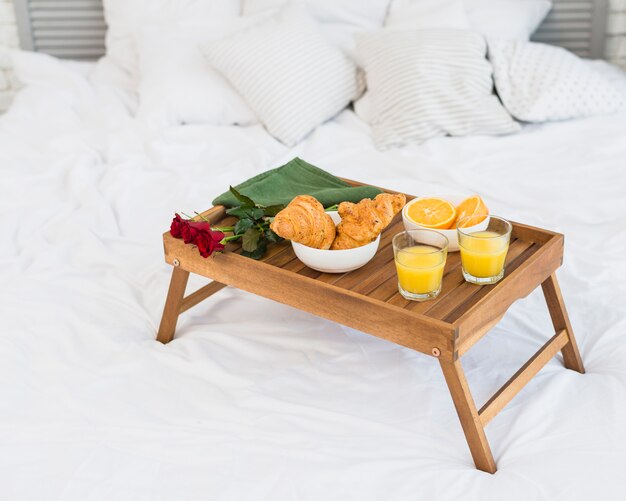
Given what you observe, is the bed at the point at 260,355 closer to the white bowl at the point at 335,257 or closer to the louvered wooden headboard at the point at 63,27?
the white bowl at the point at 335,257

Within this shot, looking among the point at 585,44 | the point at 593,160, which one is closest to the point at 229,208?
the point at 593,160

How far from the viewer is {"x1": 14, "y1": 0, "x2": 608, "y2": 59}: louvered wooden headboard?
10.4 feet

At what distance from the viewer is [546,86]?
2557 millimetres

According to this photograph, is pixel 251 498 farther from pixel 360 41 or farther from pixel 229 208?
pixel 360 41

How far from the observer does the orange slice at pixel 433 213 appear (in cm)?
162

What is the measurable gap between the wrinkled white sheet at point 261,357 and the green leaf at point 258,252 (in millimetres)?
225

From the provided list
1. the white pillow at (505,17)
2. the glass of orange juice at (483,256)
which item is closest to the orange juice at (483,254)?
the glass of orange juice at (483,256)

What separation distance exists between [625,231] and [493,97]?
76 cm

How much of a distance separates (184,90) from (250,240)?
124 cm

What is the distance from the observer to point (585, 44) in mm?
3199

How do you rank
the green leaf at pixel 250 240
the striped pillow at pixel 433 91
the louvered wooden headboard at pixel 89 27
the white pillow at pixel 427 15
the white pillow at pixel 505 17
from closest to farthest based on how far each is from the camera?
the green leaf at pixel 250 240
the striped pillow at pixel 433 91
the white pillow at pixel 427 15
the white pillow at pixel 505 17
the louvered wooden headboard at pixel 89 27

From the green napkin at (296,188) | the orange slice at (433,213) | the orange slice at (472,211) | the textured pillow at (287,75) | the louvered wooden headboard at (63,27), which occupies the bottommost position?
the louvered wooden headboard at (63,27)

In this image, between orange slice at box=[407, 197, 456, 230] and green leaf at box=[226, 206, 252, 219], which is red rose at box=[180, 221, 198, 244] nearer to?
green leaf at box=[226, 206, 252, 219]

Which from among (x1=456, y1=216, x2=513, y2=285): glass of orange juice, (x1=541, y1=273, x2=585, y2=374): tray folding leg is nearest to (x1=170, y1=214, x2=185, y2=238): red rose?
(x1=456, y1=216, x2=513, y2=285): glass of orange juice
